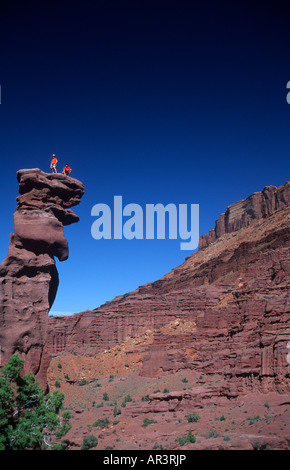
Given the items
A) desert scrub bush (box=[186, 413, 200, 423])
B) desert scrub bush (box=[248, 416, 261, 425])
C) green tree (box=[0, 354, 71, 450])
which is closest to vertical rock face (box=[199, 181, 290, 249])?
desert scrub bush (box=[186, 413, 200, 423])

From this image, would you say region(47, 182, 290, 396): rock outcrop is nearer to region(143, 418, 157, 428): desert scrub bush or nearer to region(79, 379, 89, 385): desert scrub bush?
region(143, 418, 157, 428): desert scrub bush

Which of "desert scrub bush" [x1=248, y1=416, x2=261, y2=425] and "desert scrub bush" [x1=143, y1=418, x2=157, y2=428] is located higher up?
"desert scrub bush" [x1=248, y1=416, x2=261, y2=425]

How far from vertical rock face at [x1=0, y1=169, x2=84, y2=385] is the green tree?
4.10 m

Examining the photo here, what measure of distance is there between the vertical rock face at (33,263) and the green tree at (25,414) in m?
4.10

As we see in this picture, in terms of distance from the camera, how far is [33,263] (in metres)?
25.8

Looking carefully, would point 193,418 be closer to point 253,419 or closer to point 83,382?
point 253,419

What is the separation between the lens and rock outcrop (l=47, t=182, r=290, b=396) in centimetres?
3089

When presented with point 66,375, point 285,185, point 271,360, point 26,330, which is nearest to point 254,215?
point 285,185

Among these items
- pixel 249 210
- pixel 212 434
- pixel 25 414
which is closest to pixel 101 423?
pixel 212 434

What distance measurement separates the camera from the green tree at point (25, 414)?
18078 mm

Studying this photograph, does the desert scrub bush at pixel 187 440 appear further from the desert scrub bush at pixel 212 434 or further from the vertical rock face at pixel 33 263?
the vertical rock face at pixel 33 263

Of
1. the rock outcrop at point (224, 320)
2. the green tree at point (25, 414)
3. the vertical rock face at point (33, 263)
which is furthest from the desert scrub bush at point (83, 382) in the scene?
the green tree at point (25, 414)
